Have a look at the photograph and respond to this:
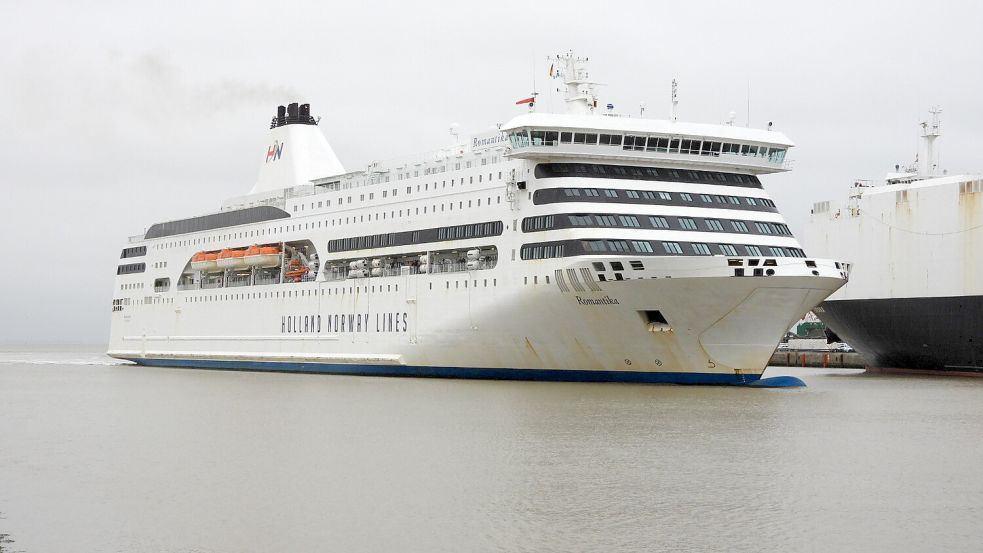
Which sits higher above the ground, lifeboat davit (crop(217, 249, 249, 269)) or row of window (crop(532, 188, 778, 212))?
row of window (crop(532, 188, 778, 212))

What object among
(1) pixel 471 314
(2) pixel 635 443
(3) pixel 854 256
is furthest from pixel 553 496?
(3) pixel 854 256

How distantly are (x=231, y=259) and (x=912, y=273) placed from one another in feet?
95.0

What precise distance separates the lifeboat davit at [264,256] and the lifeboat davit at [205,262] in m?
3.49

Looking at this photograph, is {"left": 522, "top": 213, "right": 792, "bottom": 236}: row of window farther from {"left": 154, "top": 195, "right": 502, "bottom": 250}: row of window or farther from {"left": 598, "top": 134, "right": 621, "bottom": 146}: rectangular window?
{"left": 154, "top": 195, "right": 502, "bottom": 250}: row of window

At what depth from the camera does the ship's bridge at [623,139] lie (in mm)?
35500

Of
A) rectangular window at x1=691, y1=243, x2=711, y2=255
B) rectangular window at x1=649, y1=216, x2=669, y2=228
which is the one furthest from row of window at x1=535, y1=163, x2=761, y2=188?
rectangular window at x1=691, y1=243, x2=711, y2=255

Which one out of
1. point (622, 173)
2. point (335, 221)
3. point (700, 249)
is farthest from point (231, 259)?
point (700, 249)

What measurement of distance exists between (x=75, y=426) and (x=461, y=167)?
689 inches

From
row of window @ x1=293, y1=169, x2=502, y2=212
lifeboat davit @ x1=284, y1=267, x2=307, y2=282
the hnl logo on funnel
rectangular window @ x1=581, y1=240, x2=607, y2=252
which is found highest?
the hnl logo on funnel

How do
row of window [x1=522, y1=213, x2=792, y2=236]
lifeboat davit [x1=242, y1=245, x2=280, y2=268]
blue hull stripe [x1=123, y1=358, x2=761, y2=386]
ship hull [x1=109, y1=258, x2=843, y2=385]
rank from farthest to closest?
lifeboat davit [x1=242, y1=245, x2=280, y2=268] < row of window [x1=522, y1=213, x2=792, y2=236] < blue hull stripe [x1=123, y1=358, x2=761, y2=386] < ship hull [x1=109, y1=258, x2=843, y2=385]

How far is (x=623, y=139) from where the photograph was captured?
35.8 metres

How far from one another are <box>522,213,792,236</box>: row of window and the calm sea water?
5.44 m

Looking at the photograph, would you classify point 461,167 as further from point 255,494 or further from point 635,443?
point 255,494

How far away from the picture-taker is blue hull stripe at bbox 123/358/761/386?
3353 cm
